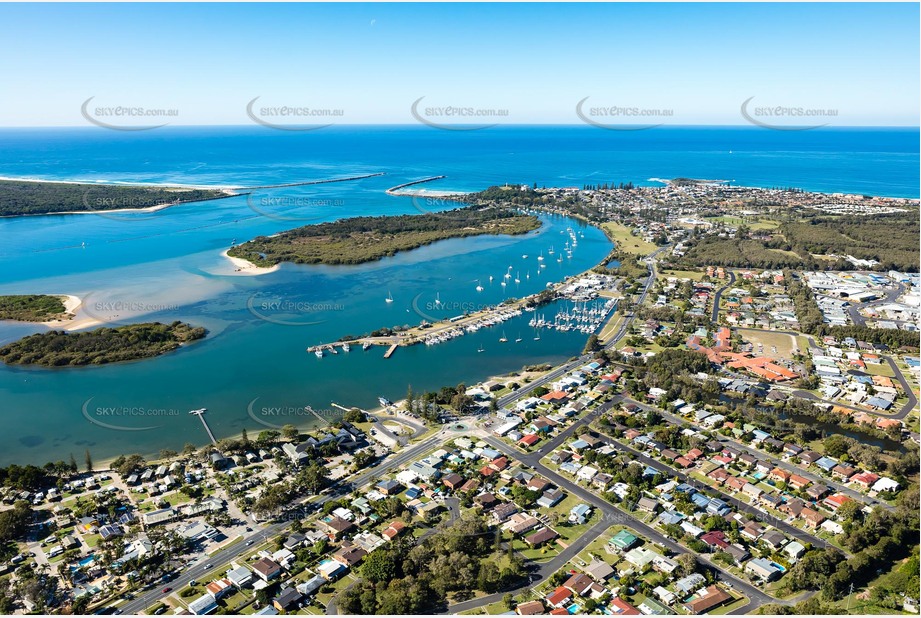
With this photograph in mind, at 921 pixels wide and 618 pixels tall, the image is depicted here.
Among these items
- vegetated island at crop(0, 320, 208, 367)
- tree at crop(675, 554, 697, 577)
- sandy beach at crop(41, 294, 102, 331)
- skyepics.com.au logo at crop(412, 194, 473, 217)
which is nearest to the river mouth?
vegetated island at crop(0, 320, 208, 367)

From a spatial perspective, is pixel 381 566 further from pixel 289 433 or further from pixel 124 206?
pixel 124 206

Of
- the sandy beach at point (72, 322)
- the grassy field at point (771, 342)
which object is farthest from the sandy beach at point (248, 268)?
the grassy field at point (771, 342)

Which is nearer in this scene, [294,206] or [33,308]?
[33,308]

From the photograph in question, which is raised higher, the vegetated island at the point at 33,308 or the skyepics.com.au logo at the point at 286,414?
the vegetated island at the point at 33,308

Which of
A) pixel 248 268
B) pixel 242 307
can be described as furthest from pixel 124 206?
pixel 242 307

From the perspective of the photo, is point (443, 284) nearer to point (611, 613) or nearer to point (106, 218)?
point (611, 613)

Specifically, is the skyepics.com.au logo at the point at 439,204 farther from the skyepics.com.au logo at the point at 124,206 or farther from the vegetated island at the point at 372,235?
the skyepics.com.au logo at the point at 124,206

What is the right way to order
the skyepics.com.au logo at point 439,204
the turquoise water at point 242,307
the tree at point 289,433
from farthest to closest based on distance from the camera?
the skyepics.com.au logo at point 439,204 < the turquoise water at point 242,307 < the tree at point 289,433
